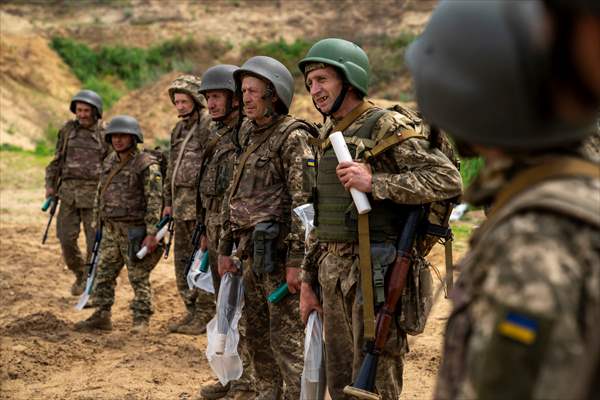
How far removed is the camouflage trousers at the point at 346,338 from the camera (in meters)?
3.97

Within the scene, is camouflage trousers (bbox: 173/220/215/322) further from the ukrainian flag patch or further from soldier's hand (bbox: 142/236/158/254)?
the ukrainian flag patch

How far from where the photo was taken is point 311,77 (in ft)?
14.4

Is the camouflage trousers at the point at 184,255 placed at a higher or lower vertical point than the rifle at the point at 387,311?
lower

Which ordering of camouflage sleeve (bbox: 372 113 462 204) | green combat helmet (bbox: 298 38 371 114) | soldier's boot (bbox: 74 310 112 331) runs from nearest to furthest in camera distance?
1. camouflage sleeve (bbox: 372 113 462 204)
2. green combat helmet (bbox: 298 38 371 114)
3. soldier's boot (bbox: 74 310 112 331)

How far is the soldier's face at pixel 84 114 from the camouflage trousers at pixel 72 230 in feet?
3.16

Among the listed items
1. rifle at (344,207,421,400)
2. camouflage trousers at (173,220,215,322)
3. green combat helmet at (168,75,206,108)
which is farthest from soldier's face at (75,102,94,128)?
rifle at (344,207,421,400)

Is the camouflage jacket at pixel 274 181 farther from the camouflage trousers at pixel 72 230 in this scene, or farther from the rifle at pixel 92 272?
the camouflage trousers at pixel 72 230

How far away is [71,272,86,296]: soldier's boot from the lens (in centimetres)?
976

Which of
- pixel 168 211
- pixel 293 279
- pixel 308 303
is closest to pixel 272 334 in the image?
pixel 293 279

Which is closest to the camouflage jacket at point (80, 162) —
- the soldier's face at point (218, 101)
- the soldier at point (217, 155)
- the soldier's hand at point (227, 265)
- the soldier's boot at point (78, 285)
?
the soldier's boot at point (78, 285)

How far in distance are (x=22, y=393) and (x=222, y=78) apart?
9.62ft

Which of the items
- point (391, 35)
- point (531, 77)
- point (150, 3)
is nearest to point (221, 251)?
point (531, 77)

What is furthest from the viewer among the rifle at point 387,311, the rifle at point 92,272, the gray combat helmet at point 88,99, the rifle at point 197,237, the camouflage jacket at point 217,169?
the gray combat helmet at point 88,99

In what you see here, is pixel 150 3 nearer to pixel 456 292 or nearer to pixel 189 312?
pixel 189 312
